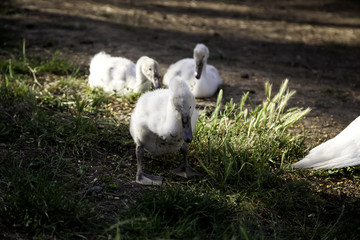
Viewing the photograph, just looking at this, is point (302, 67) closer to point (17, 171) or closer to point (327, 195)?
point (327, 195)

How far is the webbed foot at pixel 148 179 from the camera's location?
3381mm

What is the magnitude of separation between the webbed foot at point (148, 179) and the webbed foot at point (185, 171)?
0.20 meters

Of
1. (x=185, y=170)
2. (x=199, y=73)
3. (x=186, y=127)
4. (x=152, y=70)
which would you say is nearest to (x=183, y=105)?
(x=186, y=127)

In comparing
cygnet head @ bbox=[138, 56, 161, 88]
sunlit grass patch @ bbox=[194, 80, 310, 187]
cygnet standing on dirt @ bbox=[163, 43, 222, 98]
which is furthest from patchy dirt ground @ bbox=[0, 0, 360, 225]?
cygnet head @ bbox=[138, 56, 161, 88]

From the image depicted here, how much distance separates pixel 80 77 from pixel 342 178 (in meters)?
3.74

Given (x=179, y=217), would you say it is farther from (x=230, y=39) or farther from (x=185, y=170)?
(x=230, y=39)

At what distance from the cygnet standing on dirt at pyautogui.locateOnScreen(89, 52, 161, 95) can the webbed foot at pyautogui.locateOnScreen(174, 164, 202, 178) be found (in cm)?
149

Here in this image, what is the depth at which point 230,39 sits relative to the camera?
8297 millimetres

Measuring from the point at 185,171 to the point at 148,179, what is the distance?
1.23 feet

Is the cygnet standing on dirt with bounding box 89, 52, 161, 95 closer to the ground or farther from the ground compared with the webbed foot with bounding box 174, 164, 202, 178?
farther from the ground

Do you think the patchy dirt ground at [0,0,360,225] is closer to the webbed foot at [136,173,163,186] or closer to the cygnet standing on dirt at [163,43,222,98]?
the cygnet standing on dirt at [163,43,222,98]

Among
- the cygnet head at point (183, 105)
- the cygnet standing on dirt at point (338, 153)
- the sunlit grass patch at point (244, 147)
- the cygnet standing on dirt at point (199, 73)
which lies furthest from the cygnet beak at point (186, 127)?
the cygnet standing on dirt at point (199, 73)

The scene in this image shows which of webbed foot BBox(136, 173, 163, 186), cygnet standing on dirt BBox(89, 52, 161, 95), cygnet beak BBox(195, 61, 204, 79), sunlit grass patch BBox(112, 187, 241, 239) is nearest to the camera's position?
sunlit grass patch BBox(112, 187, 241, 239)

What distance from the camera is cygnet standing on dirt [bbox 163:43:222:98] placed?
526 cm
